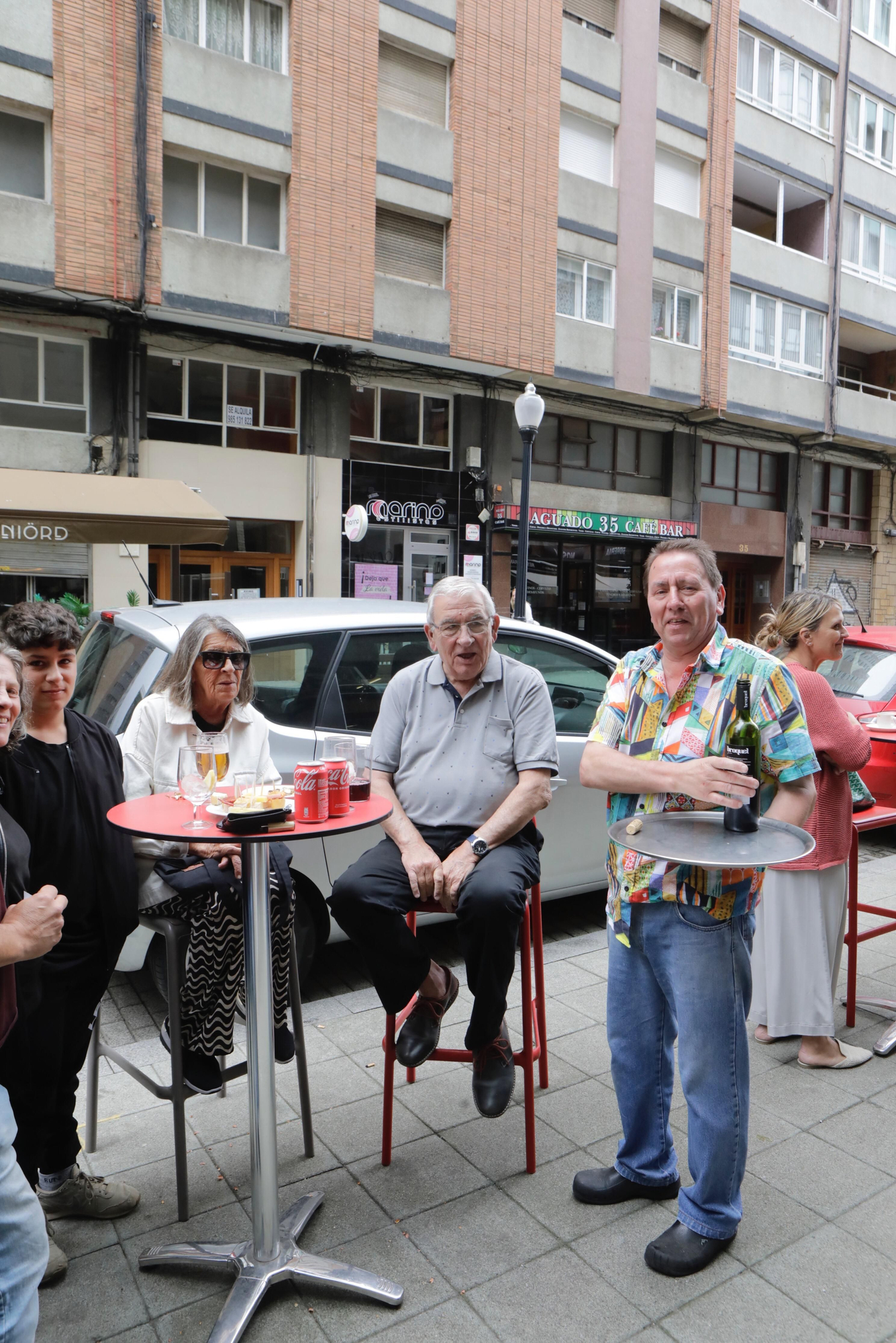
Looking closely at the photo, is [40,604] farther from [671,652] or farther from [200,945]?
[671,652]

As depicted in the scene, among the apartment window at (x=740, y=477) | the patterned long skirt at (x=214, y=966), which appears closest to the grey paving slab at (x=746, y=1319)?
the patterned long skirt at (x=214, y=966)

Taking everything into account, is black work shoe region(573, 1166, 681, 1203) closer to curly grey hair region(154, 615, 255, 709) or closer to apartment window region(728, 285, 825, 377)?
curly grey hair region(154, 615, 255, 709)

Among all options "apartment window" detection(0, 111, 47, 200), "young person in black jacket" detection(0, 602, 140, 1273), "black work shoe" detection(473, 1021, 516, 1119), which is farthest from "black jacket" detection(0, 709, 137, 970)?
"apartment window" detection(0, 111, 47, 200)

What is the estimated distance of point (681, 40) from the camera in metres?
21.0

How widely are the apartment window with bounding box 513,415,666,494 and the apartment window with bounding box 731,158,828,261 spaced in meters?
6.24

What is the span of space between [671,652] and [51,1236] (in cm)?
239

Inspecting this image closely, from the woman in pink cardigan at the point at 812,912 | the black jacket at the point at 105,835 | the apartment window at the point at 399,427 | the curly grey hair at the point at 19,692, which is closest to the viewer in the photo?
the curly grey hair at the point at 19,692

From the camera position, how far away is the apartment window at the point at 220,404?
15.9 m

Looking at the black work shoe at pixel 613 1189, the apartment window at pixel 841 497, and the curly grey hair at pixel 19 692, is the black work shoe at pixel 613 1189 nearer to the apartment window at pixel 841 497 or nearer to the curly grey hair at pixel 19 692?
the curly grey hair at pixel 19 692

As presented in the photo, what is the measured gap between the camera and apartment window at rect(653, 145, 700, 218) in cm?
2075

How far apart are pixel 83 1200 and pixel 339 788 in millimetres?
1436

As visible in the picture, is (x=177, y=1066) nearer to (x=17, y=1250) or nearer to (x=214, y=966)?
(x=214, y=966)

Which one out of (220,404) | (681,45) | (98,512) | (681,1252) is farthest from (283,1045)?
(681,45)

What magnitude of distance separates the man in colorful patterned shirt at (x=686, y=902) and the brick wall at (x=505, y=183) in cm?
1630
